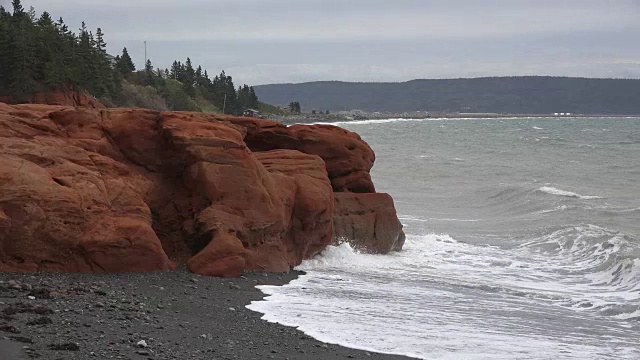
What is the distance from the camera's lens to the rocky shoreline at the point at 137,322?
9.85 meters

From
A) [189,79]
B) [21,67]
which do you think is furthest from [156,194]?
[189,79]

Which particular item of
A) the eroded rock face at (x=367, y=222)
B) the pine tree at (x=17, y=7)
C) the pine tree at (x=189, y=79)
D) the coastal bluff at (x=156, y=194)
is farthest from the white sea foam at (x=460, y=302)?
the pine tree at (x=189, y=79)

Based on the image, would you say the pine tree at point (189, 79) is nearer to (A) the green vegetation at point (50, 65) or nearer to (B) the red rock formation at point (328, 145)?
(A) the green vegetation at point (50, 65)

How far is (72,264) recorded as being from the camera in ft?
A: 47.9

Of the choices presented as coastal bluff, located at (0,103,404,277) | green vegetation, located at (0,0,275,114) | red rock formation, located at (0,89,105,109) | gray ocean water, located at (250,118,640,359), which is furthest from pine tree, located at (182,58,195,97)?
coastal bluff, located at (0,103,404,277)

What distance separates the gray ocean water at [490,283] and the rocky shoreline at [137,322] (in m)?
0.62

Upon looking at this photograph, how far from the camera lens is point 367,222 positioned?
2116cm

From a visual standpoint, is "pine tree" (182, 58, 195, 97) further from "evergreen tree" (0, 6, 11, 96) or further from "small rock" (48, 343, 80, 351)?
"small rock" (48, 343, 80, 351)

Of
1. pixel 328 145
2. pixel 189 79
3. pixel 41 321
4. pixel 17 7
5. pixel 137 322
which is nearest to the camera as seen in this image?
pixel 41 321

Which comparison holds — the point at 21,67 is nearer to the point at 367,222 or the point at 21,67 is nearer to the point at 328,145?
the point at 328,145

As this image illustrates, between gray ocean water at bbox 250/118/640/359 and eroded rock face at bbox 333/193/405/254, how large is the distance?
474 millimetres

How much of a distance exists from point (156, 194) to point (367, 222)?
236 inches

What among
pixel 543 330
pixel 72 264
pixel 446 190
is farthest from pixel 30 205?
pixel 446 190

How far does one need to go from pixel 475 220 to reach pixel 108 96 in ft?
109
